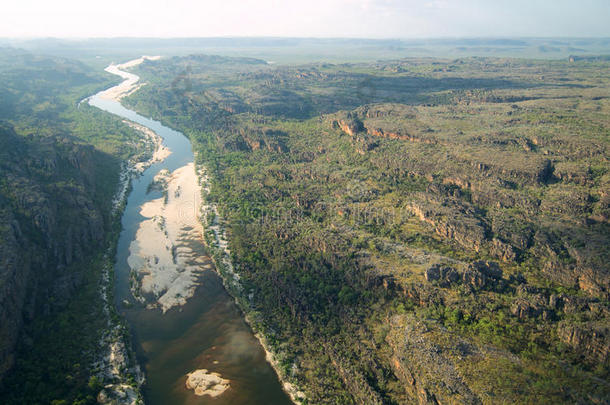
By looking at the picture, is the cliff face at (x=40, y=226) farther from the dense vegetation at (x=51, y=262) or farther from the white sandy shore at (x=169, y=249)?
the white sandy shore at (x=169, y=249)

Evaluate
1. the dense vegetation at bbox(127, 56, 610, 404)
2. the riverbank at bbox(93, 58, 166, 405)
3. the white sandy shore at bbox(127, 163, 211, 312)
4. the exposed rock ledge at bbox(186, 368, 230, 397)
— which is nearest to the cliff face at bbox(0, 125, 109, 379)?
the riverbank at bbox(93, 58, 166, 405)

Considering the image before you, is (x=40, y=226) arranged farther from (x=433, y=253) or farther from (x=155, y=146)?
(x=155, y=146)

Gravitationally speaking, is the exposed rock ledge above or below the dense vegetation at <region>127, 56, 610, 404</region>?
below

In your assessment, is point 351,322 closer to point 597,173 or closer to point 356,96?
point 597,173

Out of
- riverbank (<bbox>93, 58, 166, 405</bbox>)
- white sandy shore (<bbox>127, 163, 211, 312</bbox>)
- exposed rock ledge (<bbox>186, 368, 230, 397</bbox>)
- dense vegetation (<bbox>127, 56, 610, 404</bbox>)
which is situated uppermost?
dense vegetation (<bbox>127, 56, 610, 404</bbox>)

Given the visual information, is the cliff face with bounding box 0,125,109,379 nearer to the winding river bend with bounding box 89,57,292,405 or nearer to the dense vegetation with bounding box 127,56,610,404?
the winding river bend with bounding box 89,57,292,405
